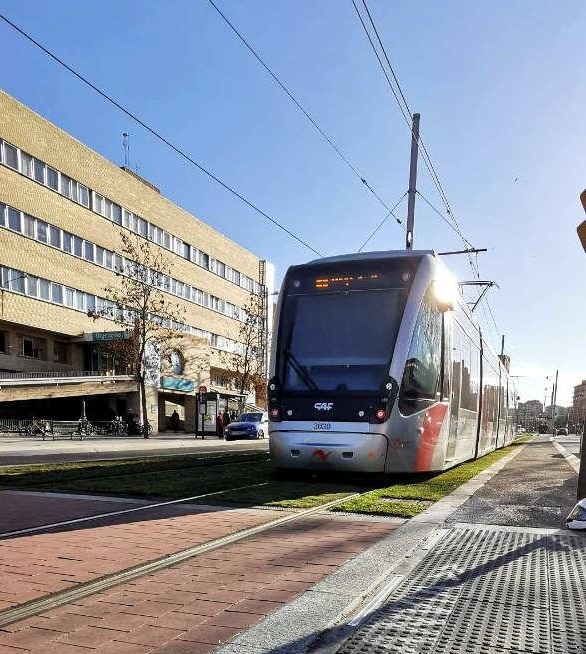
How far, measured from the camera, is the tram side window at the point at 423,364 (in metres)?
8.88

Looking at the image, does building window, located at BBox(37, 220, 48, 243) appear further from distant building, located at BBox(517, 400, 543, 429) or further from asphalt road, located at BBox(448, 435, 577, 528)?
distant building, located at BBox(517, 400, 543, 429)

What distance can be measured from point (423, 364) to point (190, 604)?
631 cm

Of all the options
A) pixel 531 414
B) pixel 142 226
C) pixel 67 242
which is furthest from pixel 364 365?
pixel 531 414

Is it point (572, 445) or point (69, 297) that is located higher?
point (69, 297)

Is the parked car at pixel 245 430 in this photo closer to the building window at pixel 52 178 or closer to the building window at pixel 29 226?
the building window at pixel 29 226

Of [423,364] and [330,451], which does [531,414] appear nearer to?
[423,364]

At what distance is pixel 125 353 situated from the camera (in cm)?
3631

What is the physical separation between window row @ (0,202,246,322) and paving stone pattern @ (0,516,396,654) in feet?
Result: 118

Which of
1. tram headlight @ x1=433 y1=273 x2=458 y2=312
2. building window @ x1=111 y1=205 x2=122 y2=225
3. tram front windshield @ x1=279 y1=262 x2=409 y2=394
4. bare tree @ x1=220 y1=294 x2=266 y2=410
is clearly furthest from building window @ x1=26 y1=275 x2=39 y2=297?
tram headlight @ x1=433 y1=273 x2=458 y2=312

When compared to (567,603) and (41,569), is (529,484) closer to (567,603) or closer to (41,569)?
(567,603)

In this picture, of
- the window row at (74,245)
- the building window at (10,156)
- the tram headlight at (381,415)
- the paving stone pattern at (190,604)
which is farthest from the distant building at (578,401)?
the paving stone pattern at (190,604)

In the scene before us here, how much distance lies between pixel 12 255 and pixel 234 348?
32067 millimetres

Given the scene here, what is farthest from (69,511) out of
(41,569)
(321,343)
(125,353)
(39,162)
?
(39,162)

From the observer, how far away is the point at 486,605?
137 inches
